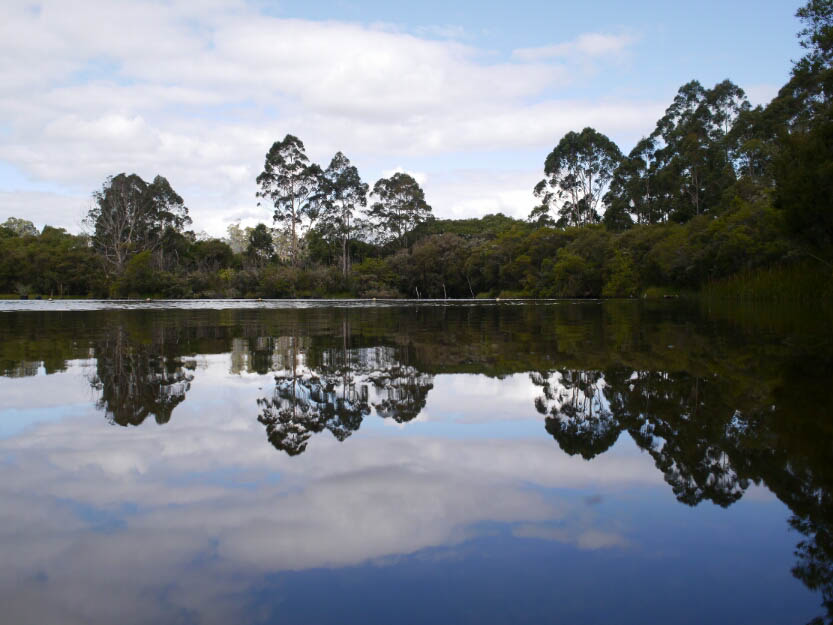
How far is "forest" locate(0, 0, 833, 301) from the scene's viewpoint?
41.4 meters

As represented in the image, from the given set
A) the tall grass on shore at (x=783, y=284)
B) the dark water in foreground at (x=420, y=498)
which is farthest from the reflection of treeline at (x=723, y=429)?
the tall grass on shore at (x=783, y=284)

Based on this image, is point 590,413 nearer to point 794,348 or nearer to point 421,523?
point 421,523

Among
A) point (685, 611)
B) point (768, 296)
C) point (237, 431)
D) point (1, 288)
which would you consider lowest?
point (685, 611)

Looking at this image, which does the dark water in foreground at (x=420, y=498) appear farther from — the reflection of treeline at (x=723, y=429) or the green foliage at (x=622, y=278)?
the green foliage at (x=622, y=278)

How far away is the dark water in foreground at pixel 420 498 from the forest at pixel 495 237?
87.9 ft

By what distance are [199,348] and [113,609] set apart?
9102 mm

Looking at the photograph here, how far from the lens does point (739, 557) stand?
8.75ft

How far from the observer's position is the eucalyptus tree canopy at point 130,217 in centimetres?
6806

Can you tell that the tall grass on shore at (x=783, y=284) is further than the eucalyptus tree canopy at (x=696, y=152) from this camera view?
No

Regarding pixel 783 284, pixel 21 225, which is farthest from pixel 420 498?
pixel 21 225

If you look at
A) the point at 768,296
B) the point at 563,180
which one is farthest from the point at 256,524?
the point at 563,180

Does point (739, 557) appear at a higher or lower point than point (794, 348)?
lower

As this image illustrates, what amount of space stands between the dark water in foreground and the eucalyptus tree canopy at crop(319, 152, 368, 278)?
6008cm

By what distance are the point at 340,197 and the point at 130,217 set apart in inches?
938
